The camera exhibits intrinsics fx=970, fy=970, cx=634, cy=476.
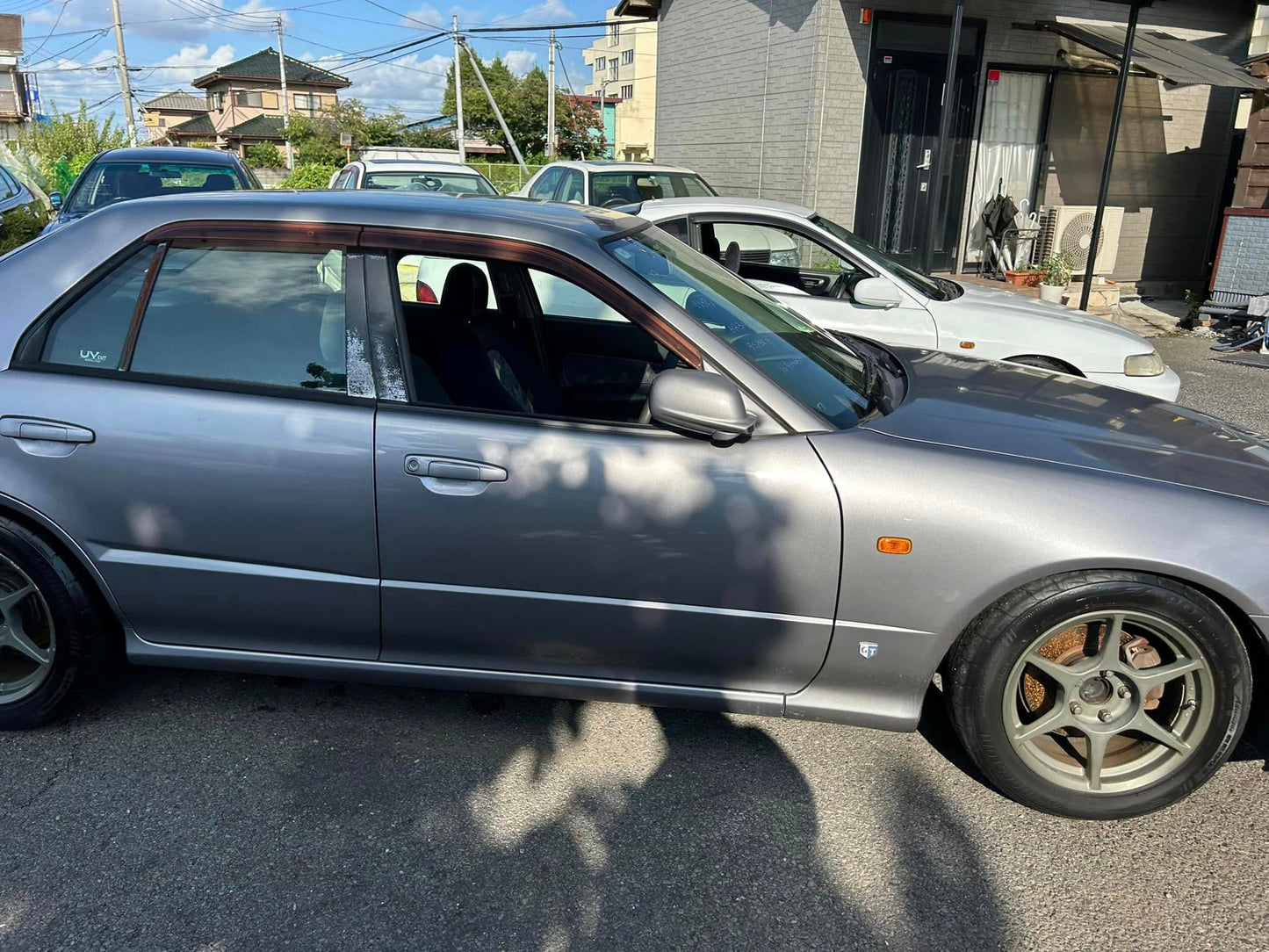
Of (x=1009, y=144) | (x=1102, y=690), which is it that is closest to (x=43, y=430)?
(x=1102, y=690)

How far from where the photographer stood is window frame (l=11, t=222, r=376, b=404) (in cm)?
282

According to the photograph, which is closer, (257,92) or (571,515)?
(571,515)

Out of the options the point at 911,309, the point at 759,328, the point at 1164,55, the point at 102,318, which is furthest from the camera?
the point at 1164,55

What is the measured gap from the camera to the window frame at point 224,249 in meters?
2.82

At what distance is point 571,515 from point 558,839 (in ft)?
2.92

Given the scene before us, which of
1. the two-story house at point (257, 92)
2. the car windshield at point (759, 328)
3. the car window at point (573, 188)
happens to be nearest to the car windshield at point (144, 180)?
the car window at point (573, 188)

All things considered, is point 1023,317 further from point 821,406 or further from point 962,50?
point 962,50

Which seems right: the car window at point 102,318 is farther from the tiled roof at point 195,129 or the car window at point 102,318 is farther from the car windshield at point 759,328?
the tiled roof at point 195,129

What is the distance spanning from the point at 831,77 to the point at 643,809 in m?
11.3

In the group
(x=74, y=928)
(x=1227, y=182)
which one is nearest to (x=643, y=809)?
(x=74, y=928)

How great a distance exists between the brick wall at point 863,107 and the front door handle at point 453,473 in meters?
10.8

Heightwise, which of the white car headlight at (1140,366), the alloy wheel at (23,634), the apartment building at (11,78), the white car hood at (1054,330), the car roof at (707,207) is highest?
the apartment building at (11,78)

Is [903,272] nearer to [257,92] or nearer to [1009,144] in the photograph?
[1009,144]

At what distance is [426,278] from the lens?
11.0 feet
